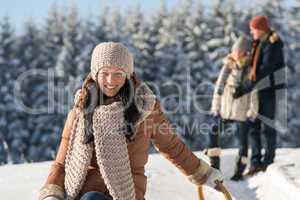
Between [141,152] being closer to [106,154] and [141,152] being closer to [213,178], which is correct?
[106,154]

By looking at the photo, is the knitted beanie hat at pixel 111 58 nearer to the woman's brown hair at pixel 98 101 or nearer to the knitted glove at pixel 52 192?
the woman's brown hair at pixel 98 101

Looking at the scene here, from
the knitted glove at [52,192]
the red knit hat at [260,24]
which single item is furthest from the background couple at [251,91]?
the knitted glove at [52,192]

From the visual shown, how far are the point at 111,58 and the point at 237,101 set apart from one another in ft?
14.3

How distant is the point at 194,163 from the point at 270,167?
3582 millimetres

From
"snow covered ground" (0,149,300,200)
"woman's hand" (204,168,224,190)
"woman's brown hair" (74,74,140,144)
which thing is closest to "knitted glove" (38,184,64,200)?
"woman's brown hair" (74,74,140,144)

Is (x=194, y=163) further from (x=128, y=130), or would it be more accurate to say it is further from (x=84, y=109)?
(x=84, y=109)

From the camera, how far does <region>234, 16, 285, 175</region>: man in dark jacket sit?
24.8 feet

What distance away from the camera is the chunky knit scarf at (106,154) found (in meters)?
3.71

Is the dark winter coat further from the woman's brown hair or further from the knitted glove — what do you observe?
the knitted glove

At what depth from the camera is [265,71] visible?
7.55 metres

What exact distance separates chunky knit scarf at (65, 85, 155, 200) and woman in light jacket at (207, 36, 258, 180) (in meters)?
4.16

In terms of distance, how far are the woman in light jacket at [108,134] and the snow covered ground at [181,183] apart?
2.49 meters

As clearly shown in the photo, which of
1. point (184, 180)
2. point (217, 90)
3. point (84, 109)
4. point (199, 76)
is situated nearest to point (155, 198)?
point (184, 180)

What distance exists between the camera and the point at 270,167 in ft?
24.6
